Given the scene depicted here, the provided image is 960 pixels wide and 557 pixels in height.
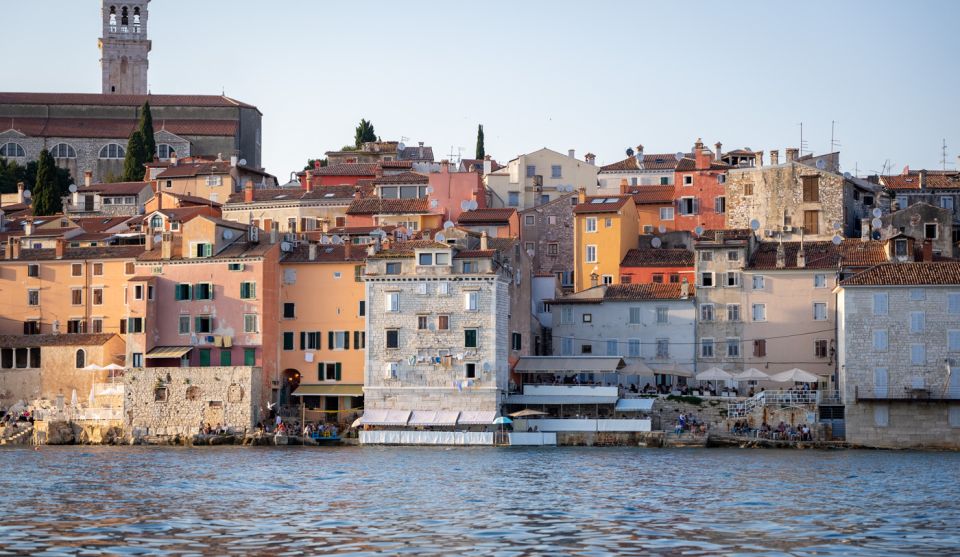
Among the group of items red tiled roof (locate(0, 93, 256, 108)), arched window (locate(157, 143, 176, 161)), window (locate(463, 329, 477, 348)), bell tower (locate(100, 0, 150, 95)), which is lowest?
window (locate(463, 329, 477, 348))

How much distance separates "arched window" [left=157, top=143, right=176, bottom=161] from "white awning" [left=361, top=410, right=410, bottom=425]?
189ft

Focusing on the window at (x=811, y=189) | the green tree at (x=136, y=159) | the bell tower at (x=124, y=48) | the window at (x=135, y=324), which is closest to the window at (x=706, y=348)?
the window at (x=811, y=189)

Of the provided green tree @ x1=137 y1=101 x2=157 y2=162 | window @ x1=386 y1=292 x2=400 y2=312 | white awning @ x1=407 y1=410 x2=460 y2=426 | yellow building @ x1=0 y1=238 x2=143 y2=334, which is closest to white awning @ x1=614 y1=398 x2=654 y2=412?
white awning @ x1=407 y1=410 x2=460 y2=426

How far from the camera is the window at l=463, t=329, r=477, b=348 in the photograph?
68.1 m

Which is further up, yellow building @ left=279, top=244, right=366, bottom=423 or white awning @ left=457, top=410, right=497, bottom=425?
yellow building @ left=279, top=244, right=366, bottom=423

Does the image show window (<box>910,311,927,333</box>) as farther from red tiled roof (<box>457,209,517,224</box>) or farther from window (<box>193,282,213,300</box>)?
window (<box>193,282,213,300</box>)

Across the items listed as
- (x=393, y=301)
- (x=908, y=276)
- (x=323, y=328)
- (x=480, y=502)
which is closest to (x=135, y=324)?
(x=323, y=328)

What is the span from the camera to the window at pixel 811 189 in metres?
81.8

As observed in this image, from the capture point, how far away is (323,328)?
7269 centimetres

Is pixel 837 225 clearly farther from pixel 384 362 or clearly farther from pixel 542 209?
pixel 384 362

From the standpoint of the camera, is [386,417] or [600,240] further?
[600,240]

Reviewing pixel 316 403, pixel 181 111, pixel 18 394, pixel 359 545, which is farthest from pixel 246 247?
pixel 181 111

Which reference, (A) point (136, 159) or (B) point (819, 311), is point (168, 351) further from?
(A) point (136, 159)

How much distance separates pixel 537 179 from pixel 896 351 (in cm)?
3252
